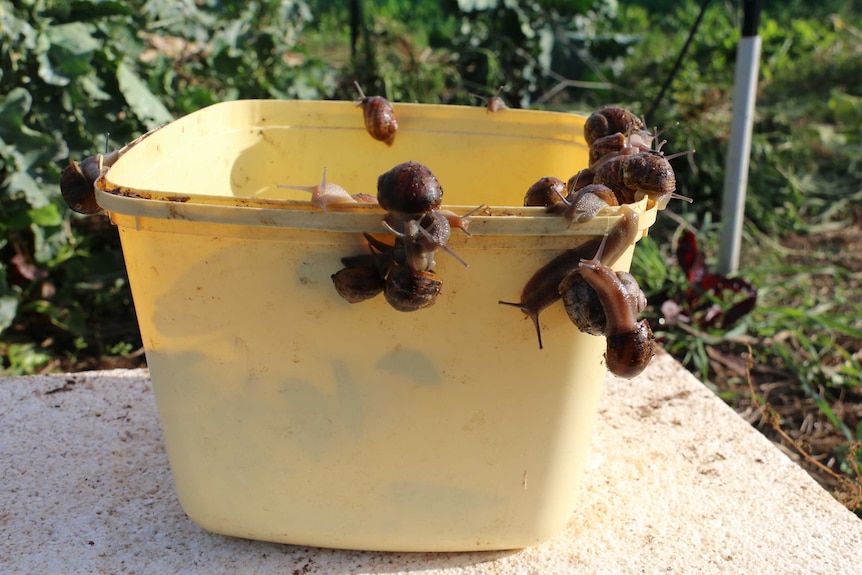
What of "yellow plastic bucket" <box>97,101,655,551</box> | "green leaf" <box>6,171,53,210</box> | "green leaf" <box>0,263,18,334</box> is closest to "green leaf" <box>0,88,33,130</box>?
"green leaf" <box>6,171,53,210</box>

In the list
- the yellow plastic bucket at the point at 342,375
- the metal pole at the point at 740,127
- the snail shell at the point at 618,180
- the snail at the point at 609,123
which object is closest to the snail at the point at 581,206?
the yellow plastic bucket at the point at 342,375

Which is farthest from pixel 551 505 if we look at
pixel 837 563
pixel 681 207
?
pixel 681 207

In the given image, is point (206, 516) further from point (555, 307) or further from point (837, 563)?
point (837, 563)

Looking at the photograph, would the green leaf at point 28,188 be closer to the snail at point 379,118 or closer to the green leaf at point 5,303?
the green leaf at point 5,303

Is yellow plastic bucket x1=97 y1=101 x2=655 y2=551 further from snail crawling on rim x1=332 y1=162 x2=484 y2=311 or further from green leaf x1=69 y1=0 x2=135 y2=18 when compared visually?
green leaf x1=69 y1=0 x2=135 y2=18

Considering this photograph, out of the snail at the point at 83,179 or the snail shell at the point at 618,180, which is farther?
the snail at the point at 83,179

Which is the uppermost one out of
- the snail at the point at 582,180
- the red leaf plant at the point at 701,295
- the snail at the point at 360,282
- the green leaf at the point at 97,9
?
the snail at the point at 582,180

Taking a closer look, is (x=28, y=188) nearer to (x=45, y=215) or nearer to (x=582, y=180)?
(x=45, y=215)
